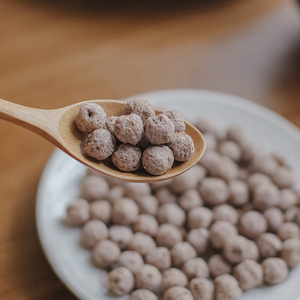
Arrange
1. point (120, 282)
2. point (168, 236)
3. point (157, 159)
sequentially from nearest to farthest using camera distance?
point (157, 159) → point (120, 282) → point (168, 236)

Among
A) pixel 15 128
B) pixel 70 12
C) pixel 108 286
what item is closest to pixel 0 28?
pixel 70 12

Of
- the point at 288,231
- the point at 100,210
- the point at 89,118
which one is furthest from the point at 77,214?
the point at 288,231

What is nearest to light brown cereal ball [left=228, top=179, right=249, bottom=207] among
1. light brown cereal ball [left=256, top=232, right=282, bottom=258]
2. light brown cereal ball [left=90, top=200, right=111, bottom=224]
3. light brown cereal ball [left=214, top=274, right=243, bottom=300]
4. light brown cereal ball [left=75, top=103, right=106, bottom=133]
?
light brown cereal ball [left=256, top=232, right=282, bottom=258]

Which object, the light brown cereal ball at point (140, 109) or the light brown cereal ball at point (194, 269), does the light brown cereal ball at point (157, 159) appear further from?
the light brown cereal ball at point (194, 269)

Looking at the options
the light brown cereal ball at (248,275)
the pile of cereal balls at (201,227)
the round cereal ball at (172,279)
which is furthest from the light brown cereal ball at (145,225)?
the light brown cereal ball at (248,275)

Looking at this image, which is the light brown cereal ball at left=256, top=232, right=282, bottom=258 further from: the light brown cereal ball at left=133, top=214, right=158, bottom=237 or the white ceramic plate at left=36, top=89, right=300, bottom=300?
the light brown cereal ball at left=133, top=214, right=158, bottom=237

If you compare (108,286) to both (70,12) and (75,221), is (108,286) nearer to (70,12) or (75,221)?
(75,221)

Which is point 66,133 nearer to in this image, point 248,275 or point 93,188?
point 93,188
